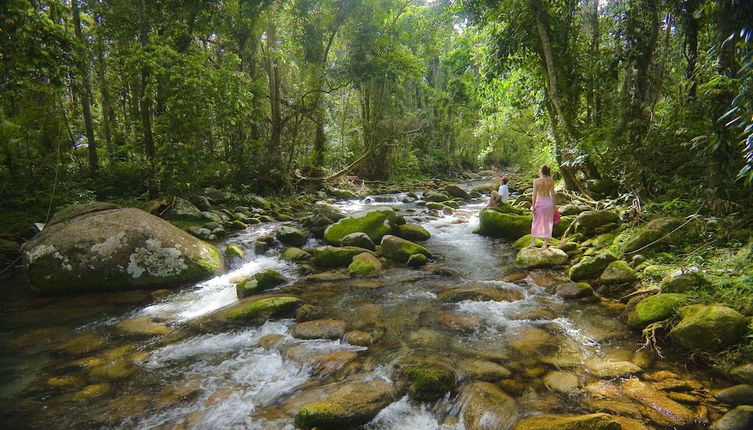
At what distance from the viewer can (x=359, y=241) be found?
8195 millimetres

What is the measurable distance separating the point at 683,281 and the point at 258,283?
19.1 feet

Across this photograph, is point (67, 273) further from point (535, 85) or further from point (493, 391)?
point (535, 85)

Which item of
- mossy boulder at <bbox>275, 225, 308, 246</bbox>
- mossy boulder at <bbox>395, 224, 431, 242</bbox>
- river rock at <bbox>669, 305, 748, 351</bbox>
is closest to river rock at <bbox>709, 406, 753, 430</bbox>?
river rock at <bbox>669, 305, 748, 351</bbox>

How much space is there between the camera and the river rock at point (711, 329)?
3.39 metres

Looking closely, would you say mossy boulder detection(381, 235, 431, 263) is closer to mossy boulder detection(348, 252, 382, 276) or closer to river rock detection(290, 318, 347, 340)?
mossy boulder detection(348, 252, 382, 276)

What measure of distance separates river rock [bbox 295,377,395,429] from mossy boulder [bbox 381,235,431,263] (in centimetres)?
425

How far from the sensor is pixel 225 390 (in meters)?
3.49

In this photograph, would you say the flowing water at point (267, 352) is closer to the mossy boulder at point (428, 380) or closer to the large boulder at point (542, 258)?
the mossy boulder at point (428, 380)

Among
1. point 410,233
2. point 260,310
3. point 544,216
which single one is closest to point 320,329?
point 260,310

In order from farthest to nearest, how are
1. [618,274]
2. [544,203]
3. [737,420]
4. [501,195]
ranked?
[501,195], [544,203], [618,274], [737,420]

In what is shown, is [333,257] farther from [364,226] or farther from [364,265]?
[364,226]

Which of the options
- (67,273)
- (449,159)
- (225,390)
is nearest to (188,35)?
(67,273)

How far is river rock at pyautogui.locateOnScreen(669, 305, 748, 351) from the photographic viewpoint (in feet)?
11.1

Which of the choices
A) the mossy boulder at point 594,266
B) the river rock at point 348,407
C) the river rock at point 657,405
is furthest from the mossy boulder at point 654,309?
the river rock at point 348,407
